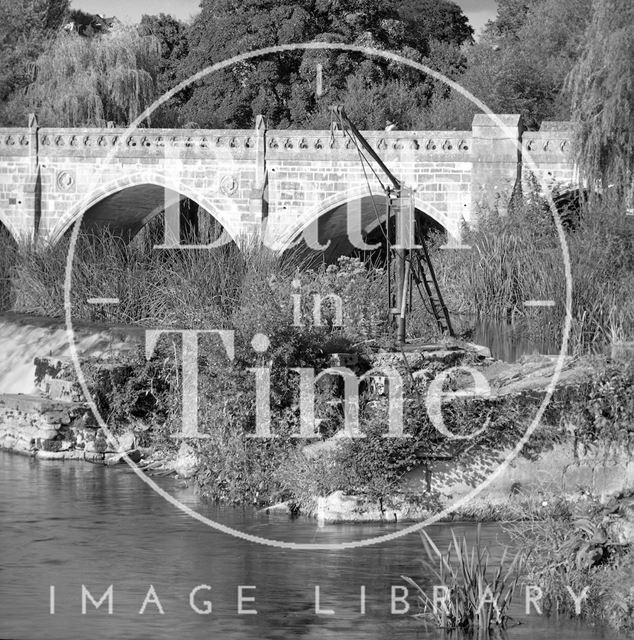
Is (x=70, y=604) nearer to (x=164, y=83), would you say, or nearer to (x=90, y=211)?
(x=90, y=211)

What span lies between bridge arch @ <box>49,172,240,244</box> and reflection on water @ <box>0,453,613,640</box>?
57.6ft

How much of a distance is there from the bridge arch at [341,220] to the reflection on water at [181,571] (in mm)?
16158

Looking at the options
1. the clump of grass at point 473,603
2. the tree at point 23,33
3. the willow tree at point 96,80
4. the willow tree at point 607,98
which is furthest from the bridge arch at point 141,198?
the clump of grass at point 473,603

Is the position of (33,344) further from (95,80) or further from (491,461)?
(95,80)

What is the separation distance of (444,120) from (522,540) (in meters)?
26.8

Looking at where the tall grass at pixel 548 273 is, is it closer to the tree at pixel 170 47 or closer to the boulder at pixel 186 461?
the boulder at pixel 186 461

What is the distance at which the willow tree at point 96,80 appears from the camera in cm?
3538

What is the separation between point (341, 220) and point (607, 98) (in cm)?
1014

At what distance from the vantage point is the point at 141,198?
111 feet

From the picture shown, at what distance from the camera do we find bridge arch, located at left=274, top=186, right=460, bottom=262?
97.4ft

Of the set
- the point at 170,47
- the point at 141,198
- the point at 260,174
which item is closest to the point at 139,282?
the point at 260,174

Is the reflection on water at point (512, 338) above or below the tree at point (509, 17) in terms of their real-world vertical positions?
below

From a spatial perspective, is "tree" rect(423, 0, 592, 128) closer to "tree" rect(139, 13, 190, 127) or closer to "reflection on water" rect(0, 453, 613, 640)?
"tree" rect(139, 13, 190, 127)

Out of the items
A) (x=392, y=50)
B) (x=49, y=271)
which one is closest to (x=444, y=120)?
(x=392, y=50)
